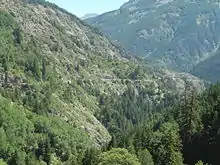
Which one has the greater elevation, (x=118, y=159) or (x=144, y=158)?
(x=118, y=159)

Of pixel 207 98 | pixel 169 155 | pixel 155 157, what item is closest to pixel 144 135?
pixel 155 157

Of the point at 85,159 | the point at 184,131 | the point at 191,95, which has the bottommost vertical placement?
the point at 85,159

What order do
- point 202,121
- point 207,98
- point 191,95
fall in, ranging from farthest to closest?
point 207,98, point 202,121, point 191,95

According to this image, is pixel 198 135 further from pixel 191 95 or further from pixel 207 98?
pixel 207 98

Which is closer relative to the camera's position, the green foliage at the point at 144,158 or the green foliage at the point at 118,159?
the green foliage at the point at 118,159

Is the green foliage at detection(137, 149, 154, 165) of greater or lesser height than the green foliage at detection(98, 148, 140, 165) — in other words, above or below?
below

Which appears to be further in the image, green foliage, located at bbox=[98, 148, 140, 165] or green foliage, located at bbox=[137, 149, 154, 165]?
green foliage, located at bbox=[137, 149, 154, 165]

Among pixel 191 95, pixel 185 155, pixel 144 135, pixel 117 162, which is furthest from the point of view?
pixel 144 135

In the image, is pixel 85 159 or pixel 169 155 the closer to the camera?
pixel 169 155

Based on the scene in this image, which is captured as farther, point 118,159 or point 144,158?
point 144,158

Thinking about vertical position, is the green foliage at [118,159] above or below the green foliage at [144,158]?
above

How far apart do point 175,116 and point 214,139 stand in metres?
41.8

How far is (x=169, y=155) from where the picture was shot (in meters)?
118

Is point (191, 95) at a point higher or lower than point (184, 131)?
higher
